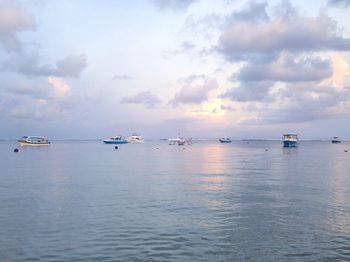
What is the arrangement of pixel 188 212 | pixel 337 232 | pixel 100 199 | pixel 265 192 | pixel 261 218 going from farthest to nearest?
pixel 265 192 → pixel 100 199 → pixel 188 212 → pixel 261 218 → pixel 337 232

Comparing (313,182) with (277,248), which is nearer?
(277,248)

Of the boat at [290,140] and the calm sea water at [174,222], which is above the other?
the boat at [290,140]

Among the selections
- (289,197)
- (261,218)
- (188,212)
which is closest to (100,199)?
(188,212)

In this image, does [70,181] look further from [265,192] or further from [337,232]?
[337,232]

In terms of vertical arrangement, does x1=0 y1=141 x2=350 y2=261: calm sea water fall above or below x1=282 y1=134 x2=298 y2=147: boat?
below

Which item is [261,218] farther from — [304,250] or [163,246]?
[163,246]

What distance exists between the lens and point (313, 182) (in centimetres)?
5588

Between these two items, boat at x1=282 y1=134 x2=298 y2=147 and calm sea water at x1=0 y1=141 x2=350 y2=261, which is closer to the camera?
calm sea water at x1=0 y1=141 x2=350 y2=261

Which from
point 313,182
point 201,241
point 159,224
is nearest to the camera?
point 201,241

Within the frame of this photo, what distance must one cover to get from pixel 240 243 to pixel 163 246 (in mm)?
5161

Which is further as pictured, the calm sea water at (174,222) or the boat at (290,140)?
the boat at (290,140)

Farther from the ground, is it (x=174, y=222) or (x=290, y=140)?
(x=290, y=140)

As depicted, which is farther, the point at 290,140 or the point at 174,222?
the point at 290,140

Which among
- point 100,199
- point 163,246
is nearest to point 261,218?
point 163,246
